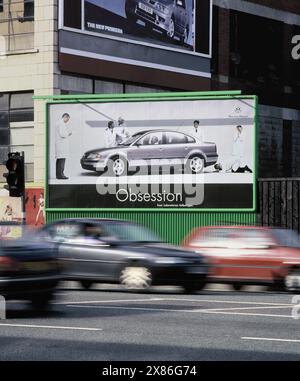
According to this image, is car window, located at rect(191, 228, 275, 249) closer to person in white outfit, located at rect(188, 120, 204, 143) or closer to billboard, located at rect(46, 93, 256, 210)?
billboard, located at rect(46, 93, 256, 210)

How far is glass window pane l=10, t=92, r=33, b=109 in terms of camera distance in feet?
125

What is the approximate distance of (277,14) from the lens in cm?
4909

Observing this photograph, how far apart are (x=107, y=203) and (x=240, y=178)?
4.74 meters

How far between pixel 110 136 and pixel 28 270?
18724 mm

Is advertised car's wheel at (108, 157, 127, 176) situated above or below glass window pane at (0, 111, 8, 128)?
below

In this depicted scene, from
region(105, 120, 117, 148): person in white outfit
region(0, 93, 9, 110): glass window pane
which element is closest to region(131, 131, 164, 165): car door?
region(105, 120, 117, 148): person in white outfit

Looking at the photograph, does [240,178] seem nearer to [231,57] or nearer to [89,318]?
[231,57]

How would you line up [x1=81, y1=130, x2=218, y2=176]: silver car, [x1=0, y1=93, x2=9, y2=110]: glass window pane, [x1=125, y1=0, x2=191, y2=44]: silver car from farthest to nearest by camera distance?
[x1=125, y1=0, x2=191, y2=44]: silver car → [x1=0, y1=93, x2=9, y2=110]: glass window pane → [x1=81, y1=130, x2=218, y2=176]: silver car

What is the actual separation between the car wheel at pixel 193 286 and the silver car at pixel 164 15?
70.4ft

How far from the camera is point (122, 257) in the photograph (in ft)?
65.5

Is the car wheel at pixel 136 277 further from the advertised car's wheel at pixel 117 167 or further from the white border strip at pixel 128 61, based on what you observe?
the white border strip at pixel 128 61

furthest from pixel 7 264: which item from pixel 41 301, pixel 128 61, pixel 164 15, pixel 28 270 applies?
pixel 164 15
